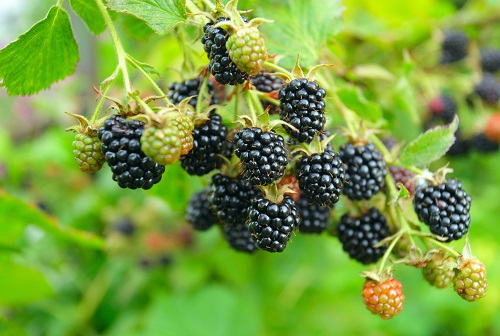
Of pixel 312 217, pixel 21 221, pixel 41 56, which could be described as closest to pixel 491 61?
pixel 312 217

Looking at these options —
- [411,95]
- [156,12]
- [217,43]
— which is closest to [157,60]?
[411,95]

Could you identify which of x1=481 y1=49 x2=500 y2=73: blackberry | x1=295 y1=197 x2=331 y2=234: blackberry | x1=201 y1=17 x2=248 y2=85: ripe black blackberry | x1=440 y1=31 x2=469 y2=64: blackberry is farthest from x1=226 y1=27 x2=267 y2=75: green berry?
x1=481 y1=49 x2=500 y2=73: blackberry

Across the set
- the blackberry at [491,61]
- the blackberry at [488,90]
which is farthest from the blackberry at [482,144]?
the blackberry at [491,61]

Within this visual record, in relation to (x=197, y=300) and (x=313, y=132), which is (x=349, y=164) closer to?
(x=313, y=132)

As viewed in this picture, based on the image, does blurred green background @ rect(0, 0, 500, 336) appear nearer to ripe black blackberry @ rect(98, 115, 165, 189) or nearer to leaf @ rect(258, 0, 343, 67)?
leaf @ rect(258, 0, 343, 67)

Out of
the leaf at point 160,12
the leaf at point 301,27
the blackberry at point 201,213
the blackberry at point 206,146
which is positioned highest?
the leaf at point 160,12

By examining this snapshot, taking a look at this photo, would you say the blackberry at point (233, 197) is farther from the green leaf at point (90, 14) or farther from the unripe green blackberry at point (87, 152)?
the green leaf at point (90, 14)
